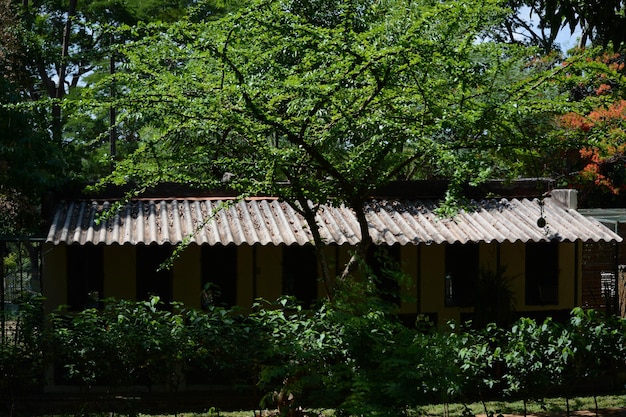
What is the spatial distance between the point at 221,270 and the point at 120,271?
1.61 metres

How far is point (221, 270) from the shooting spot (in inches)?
518

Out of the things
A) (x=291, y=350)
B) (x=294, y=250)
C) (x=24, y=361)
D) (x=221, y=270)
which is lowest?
(x=24, y=361)

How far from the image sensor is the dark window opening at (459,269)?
13680 millimetres

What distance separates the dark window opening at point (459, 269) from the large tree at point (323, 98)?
13.0 feet

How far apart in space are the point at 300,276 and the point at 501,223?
133 inches

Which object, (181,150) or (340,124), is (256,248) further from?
(340,124)

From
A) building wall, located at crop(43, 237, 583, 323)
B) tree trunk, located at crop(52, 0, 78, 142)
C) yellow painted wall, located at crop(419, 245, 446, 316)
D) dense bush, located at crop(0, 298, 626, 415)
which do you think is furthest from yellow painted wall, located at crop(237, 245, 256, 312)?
dense bush, located at crop(0, 298, 626, 415)

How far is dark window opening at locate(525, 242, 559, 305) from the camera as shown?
13906 mm

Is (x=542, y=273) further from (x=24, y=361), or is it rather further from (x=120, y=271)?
(x=24, y=361)

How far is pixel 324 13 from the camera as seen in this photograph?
54.7 feet

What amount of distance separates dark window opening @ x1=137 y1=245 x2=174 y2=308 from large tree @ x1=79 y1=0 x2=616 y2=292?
3139 millimetres

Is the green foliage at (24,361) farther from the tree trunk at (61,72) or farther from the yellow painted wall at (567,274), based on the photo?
the yellow painted wall at (567,274)

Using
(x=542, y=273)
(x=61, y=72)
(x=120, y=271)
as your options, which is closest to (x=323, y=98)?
(x=120, y=271)

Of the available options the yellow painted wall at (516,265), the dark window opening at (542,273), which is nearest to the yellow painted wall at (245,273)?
the yellow painted wall at (516,265)
